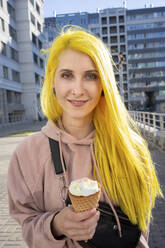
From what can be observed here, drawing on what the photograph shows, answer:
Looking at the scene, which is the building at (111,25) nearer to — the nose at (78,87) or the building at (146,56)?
the building at (146,56)

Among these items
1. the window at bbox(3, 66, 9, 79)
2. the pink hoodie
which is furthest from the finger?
the window at bbox(3, 66, 9, 79)

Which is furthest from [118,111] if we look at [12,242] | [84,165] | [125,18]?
[125,18]

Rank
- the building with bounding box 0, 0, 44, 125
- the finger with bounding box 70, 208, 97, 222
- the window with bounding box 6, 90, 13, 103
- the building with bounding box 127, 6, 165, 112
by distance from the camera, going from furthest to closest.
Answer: the building with bounding box 127, 6, 165, 112 < the window with bounding box 6, 90, 13, 103 < the building with bounding box 0, 0, 44, 125 < the finger with bounding box 70, 208, 97, 222

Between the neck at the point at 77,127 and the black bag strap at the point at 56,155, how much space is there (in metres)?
0.19

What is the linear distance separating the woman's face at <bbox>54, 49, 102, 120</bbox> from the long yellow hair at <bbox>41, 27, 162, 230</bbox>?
0.06m

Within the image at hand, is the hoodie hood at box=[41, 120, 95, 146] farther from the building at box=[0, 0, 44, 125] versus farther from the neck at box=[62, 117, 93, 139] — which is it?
the building at box=[0, 0, 44, 125]

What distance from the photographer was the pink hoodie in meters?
1.48

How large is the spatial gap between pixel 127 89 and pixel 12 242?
81.5 m

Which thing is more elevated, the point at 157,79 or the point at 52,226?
the point at 157,79

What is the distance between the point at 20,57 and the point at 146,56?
177ft

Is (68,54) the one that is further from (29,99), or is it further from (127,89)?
(127,89)

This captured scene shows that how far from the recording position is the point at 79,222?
3.89 ft

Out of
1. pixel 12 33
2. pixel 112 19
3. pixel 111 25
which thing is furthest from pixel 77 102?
pixel 112 19

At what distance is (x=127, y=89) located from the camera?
267 ft
